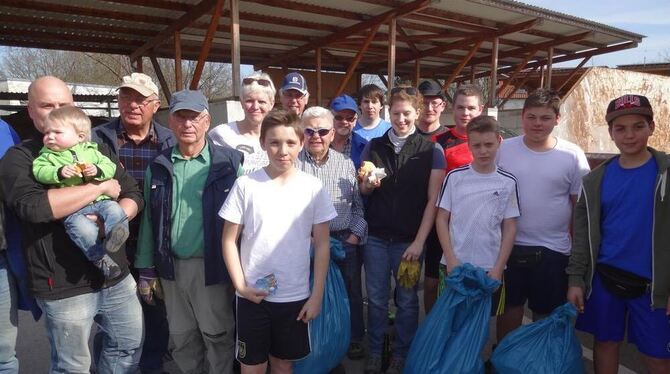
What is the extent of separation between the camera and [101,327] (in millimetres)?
2158

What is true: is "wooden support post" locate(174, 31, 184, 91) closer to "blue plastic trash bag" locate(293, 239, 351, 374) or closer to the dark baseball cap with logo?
"blue plastic trash bag" locate(293, 239, 351, 374)

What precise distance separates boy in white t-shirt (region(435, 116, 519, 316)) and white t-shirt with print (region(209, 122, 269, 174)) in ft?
3.99

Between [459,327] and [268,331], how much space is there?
1.03m

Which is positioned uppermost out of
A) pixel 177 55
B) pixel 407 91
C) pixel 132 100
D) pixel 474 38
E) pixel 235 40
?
pixel 474 38

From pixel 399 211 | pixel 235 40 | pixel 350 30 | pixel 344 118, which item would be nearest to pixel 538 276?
pixel 399 211

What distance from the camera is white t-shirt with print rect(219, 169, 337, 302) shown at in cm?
206

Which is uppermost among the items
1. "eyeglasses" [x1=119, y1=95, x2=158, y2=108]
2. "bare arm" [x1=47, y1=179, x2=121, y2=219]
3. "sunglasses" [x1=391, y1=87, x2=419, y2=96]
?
"sunglasses" [x1=391, y1=87, x2=419, y2=96]

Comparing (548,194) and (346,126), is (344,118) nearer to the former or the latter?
(346,126)

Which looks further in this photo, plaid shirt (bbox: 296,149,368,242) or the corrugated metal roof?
the corrugated metal roof

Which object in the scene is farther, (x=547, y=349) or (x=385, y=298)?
Result: (x=385, y=298)

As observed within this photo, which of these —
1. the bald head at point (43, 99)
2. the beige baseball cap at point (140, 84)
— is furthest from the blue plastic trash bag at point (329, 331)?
the bald head at point (43, 99)

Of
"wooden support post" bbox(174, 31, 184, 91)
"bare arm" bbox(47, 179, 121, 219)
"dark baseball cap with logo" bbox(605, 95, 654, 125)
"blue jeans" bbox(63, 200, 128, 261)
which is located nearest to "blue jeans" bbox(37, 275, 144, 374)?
"blue jeans" bbox(63, 200, 128, 261)

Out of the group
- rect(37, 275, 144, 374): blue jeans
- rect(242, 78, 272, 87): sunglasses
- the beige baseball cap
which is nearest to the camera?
rect(37, 275, 144, 374): blue jeans

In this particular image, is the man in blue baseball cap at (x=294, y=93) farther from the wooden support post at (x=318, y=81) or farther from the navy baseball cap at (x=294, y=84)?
the wooden support post at (x=318, y=81)
